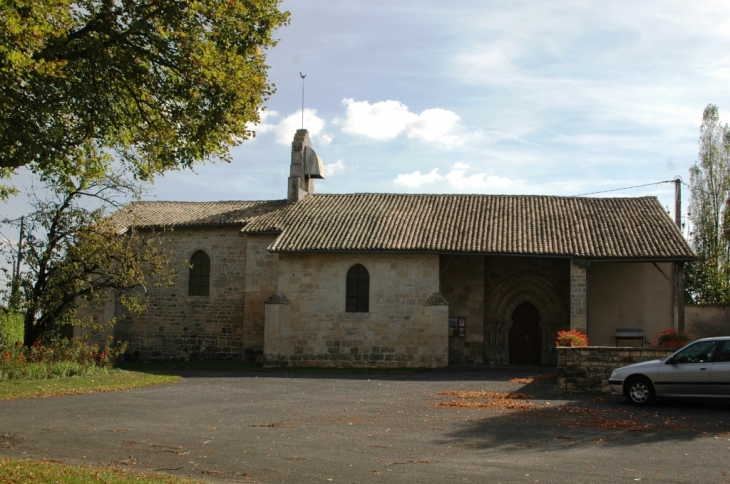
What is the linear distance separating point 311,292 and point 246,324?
137 inches

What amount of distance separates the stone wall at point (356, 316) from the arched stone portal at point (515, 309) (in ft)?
9.25

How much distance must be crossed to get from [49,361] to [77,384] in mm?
3463

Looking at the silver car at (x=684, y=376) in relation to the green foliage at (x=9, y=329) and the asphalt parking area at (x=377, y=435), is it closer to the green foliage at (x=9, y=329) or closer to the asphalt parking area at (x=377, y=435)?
the asphalt parking area at (x=377, y=435)

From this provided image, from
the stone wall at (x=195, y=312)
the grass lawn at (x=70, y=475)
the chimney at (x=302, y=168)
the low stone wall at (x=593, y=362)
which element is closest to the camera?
the grass lawn at (x=70, y=475)

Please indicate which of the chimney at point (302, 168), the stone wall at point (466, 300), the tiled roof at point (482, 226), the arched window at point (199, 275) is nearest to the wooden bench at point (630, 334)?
the tiled roof at point (482, 226)

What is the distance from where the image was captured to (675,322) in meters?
24.9

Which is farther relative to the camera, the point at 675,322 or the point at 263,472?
the point at 675,322

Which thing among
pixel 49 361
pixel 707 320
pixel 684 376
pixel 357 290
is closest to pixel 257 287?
pixel 357 290

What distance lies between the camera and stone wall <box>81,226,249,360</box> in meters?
29.3

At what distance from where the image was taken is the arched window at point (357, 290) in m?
26.3

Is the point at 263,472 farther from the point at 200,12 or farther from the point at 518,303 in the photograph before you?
the point at 518,303

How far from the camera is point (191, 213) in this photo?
3138 cm

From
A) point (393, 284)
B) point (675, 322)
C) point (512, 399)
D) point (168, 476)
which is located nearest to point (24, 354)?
point (393, 284)

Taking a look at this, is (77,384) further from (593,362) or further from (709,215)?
(709,215)
